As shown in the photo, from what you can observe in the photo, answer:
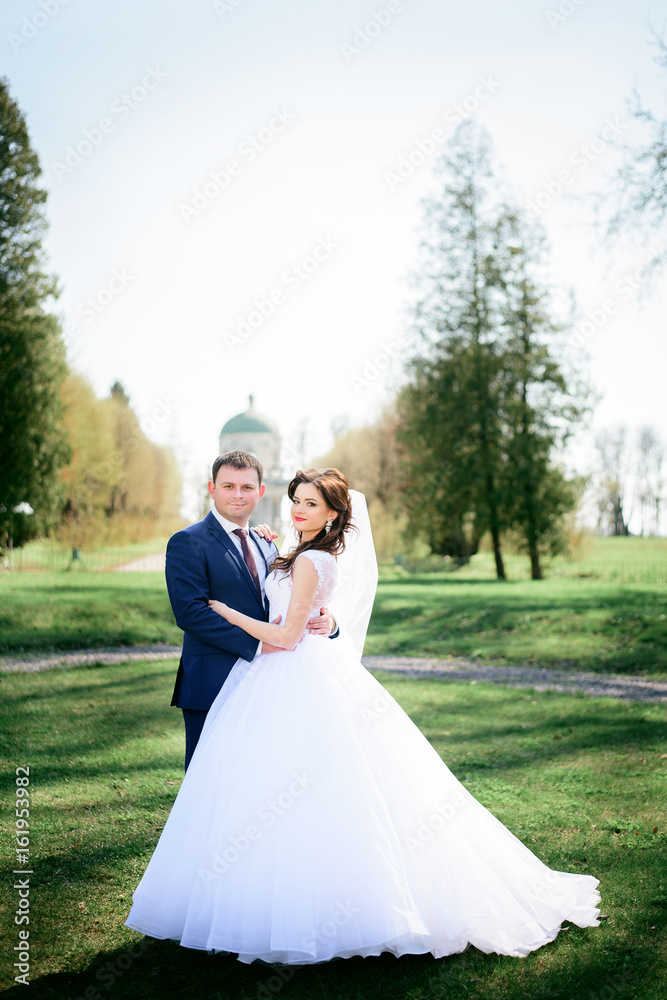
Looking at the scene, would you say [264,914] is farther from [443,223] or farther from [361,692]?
[443,223]

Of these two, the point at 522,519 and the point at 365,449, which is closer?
the point at 522,519

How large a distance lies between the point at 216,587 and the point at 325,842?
1381 millimetres

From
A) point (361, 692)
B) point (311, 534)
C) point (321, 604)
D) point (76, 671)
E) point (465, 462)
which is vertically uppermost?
point (465, 462)

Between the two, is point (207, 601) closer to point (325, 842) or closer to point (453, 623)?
point (325, 842)

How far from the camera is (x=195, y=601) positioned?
147 inches

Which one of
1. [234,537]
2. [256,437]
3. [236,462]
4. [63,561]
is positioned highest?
[256,437]

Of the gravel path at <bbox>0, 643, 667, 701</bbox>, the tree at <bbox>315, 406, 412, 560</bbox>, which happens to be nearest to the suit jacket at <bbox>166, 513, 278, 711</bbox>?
the gravel path at <bbox>0, 643, 667, 701</bbox>

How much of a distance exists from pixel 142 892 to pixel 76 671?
7.96 meters

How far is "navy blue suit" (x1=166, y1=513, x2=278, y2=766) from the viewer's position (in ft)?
12.2

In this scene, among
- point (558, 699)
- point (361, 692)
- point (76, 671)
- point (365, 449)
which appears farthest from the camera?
point (365, 449)

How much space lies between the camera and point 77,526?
27.2 meters

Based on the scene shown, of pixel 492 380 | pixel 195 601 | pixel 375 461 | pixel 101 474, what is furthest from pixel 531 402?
pixel 195 601

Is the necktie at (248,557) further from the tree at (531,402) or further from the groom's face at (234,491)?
the tree at (531,402)

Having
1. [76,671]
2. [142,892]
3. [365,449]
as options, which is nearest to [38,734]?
[76,671]
